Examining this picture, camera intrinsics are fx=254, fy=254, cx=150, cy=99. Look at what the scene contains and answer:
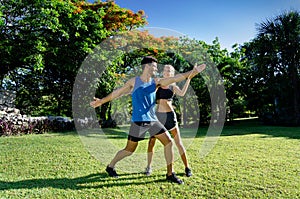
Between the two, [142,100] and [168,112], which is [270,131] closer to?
[168,112]

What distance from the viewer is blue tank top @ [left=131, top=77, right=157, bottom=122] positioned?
10.4 ft

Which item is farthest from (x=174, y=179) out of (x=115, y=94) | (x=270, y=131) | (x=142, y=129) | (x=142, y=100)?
(x=270, y=131)

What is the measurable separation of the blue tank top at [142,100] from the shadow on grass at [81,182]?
87 centimetres

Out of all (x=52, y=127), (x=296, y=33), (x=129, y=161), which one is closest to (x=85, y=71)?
(x=52, y=127)

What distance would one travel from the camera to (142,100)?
125 inches

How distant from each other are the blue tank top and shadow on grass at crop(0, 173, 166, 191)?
2.86 feet

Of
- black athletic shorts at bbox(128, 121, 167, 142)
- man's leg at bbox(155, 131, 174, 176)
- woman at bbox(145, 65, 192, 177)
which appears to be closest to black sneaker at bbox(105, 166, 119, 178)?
woman at bbox(145, 65, 192, 177)

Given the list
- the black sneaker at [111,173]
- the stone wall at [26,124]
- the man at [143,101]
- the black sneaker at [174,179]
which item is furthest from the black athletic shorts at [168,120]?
the stone wall at [26,124]

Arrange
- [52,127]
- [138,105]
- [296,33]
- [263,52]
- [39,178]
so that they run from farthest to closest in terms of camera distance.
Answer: [263,52]
[296,33]
[52,127]
[39,178]
[138,105]

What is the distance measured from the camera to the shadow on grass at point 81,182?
317 cm

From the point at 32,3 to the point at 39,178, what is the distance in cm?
740

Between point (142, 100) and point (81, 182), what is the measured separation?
1360 millimetres

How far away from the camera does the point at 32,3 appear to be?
884cm

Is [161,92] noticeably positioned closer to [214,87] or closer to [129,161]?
[129,161]
